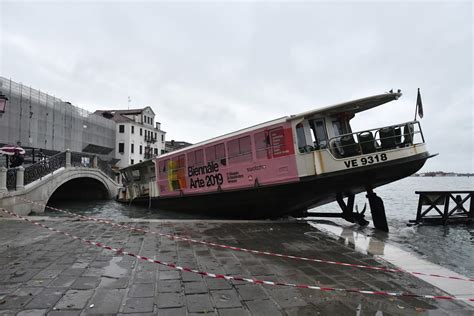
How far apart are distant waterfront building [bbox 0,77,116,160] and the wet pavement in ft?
84.6

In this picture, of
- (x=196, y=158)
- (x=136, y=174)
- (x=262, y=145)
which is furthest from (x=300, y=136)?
(x=136, y=174)

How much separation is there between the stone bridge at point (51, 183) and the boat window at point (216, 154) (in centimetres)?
808

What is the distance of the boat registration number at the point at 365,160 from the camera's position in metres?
10.1

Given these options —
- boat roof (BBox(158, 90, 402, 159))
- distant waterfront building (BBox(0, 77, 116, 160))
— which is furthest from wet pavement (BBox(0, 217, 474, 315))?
distant waterfront building (BBox(0, 77, 116, 160))

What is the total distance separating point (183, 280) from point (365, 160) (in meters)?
7.43

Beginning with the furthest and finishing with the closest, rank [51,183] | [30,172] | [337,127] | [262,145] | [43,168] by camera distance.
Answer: [51,183] → [43,168] → [30,172] → [262,145] → [337,127]

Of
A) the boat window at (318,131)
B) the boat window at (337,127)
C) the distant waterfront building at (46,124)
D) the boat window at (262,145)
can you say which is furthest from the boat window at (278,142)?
the distant waterfront building at (46,124)

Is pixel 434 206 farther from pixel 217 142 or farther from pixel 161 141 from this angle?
pixel 161 141

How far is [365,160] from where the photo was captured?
10.2 meters

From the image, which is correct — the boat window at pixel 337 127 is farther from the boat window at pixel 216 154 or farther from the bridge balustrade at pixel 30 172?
the bridge balustrade at pixel 30 172

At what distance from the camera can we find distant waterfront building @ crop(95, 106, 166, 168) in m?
56.7

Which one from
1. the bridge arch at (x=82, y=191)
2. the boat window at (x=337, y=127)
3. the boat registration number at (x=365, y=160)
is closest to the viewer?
the boat registration number at (x=365, y=160)

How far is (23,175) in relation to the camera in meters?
14.4

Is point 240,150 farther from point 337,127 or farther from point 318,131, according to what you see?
point 337,127
